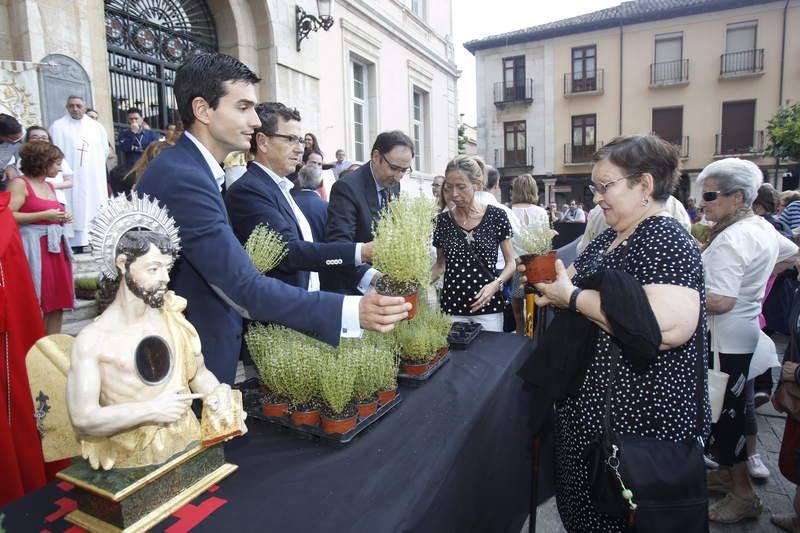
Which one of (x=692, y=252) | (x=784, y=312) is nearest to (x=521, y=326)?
(x=784, y=312)

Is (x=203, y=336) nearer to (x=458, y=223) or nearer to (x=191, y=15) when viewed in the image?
(x=458, y=223)

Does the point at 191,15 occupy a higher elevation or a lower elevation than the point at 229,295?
higher

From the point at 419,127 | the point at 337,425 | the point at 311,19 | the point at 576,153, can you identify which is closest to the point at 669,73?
the point at 576,153

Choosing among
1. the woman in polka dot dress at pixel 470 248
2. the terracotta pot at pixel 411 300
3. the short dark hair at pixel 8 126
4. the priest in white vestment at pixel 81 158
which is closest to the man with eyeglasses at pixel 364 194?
the woman in polka dot dress at pixel 470 248

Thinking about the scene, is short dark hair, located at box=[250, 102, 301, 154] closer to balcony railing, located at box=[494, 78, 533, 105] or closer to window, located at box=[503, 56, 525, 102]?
balcony railing, located at box=[494, 78, 533, 105]

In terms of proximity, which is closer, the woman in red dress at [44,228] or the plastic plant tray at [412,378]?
the plastic plant tray at [412,378]

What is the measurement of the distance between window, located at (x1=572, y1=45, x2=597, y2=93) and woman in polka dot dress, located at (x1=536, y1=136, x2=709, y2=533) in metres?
26.3

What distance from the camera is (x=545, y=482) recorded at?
2650mm

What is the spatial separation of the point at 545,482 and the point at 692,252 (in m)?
1.57

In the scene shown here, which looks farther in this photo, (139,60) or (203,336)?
(139,60)

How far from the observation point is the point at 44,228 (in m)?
4.32

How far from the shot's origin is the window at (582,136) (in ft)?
83.3

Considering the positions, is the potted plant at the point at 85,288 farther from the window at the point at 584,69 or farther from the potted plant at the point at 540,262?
the window at the point at 584,69

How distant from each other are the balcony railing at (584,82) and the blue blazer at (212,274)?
2697 cm
